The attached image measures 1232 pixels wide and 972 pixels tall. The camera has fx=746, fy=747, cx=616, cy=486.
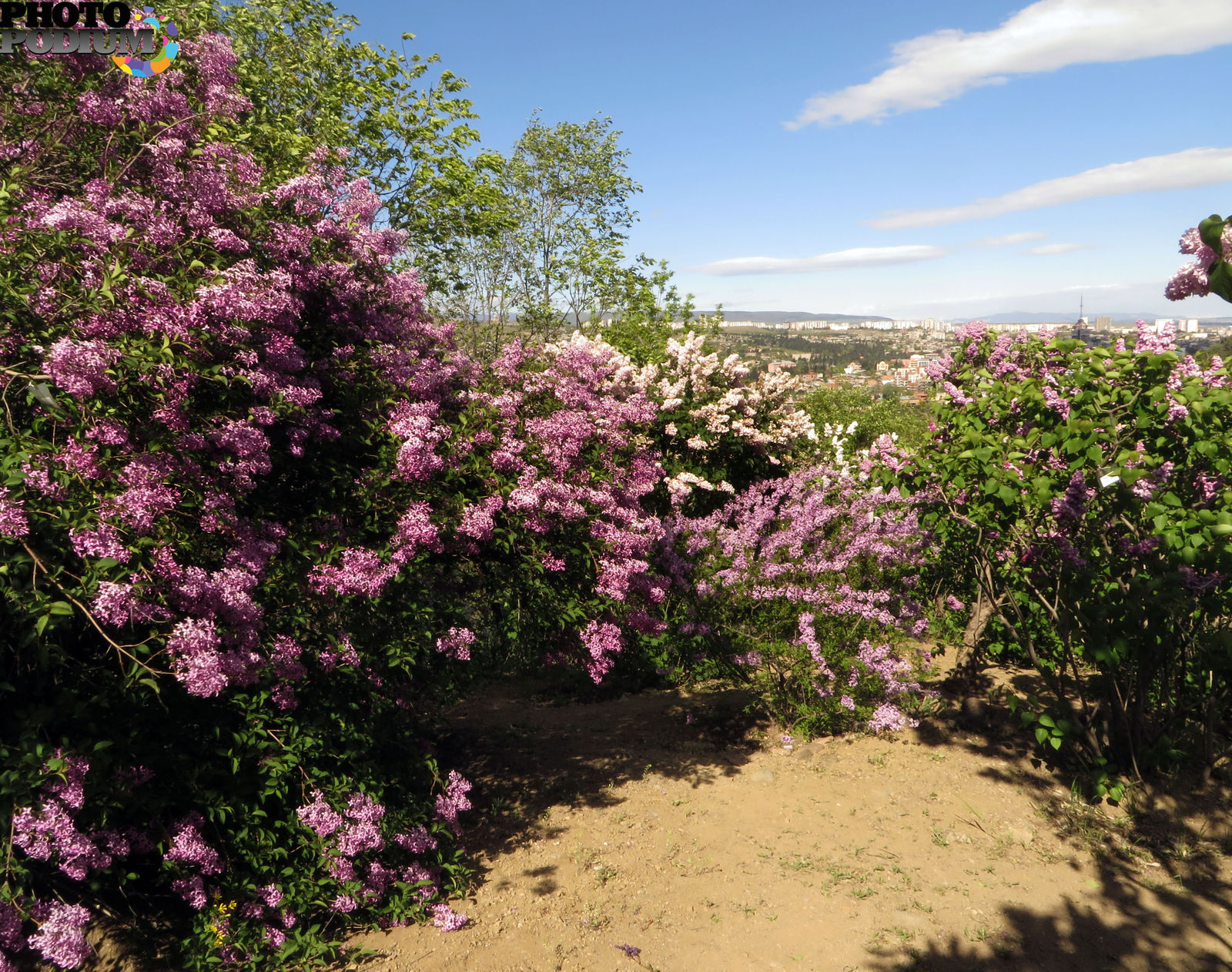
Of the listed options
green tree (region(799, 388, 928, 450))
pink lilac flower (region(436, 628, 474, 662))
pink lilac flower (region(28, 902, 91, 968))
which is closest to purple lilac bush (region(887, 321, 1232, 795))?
pink lilac flower (region(436, 628, 474, 662))

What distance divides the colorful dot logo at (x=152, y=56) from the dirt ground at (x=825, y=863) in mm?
5764

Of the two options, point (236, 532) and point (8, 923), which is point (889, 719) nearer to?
point (236, 532)

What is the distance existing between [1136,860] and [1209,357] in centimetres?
374

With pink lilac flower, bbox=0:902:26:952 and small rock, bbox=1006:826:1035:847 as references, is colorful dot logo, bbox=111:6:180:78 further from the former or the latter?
small rock, bbox=1006:826:1035:847

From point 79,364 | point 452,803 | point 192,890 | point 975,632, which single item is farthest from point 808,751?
point 79,364

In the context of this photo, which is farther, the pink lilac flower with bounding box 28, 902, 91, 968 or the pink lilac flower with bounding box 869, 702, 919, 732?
the pink lilac flower with bounding box 869, 702, 919, 732

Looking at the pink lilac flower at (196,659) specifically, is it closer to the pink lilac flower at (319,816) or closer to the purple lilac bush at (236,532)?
the purple lilac bush at (236,532)

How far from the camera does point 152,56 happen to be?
16.1 feet

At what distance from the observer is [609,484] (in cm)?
612

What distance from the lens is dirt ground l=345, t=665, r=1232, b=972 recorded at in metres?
4.57

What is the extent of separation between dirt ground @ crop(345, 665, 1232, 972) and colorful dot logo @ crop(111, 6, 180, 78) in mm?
5764

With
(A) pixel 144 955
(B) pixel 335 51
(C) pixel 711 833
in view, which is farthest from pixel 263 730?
(B) pixel 335 51

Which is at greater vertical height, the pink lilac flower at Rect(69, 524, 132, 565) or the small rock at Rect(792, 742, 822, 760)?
the pink lilac flower at Rect(69, 524, 132, 565)

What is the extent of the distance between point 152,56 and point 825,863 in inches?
287
